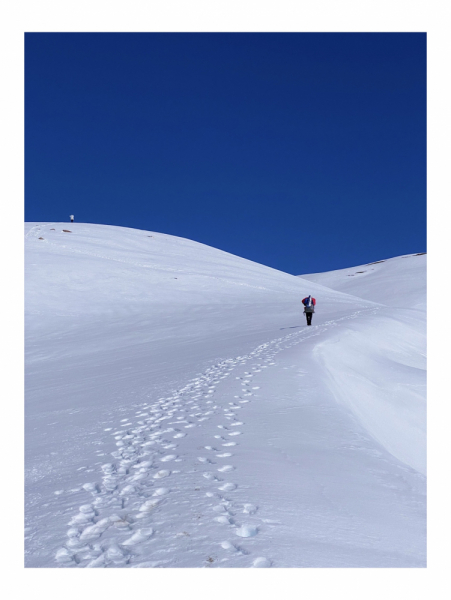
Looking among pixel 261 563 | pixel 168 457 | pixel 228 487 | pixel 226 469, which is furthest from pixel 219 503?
pixel 168 457

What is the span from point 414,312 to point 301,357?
16.3 meters

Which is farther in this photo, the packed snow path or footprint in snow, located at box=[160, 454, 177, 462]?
footprint in snow, located at box=[160, 454, 177, 462]

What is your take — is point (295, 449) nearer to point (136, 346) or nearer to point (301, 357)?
point (301, 357)

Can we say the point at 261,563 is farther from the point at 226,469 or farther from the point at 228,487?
the point at 226,469

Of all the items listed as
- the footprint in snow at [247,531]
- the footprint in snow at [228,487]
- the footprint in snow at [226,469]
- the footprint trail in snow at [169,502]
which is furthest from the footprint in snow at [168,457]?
the footprint in snow at [247,531]

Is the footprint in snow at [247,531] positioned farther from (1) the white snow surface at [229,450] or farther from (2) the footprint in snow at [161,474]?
(2) the footprint in snow at [161,474]

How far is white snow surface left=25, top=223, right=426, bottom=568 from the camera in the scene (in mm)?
3367

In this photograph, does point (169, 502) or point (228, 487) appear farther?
point (228, 487)

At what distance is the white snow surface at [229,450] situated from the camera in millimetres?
3367

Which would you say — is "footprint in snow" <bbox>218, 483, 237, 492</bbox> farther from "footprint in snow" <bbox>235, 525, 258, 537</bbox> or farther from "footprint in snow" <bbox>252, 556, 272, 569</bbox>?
"footprint in snow" <bbox>252, 556, 272, 569</bbox>

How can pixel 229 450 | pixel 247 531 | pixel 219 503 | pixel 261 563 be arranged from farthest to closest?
1. pixel 229 450
2. pixel 219 503
3. pixel 247 531
4. pixel 261 563

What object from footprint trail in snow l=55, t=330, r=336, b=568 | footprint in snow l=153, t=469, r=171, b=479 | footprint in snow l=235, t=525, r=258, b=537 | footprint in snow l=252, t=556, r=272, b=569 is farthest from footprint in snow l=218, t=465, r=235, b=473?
footprint in snow l=252, t=556, r=272, b=569

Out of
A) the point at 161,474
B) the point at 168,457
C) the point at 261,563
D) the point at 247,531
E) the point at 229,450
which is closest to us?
the point at 261,563

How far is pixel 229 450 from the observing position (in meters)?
5.08
